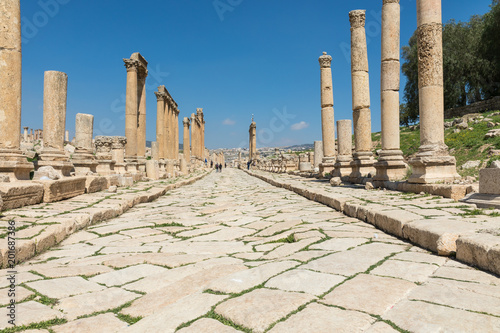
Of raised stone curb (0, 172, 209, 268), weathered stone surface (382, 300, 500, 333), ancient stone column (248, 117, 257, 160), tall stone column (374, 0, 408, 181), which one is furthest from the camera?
ancient stone column (248, 117, 257, 160)

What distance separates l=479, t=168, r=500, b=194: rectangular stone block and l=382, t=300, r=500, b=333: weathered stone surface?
148 inches

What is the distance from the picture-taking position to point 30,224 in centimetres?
434

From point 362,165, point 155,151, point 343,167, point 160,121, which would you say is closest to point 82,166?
Answer: point 155,151

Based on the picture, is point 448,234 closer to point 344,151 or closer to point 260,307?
point 260,307

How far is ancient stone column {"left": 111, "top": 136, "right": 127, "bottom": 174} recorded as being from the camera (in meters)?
14.1

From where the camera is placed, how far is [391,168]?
31.7 ft

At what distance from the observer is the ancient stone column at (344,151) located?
43.4 ft

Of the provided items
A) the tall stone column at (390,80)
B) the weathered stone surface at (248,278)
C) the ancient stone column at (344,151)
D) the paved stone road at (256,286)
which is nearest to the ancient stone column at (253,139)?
the ancient stone column at (344,151)

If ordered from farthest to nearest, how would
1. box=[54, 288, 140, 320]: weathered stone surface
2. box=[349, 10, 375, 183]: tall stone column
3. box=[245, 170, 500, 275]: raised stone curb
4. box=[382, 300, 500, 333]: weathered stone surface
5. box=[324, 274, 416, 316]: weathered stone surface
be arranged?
box=[349, 10, 375, 183]: tall stone column, box=[245, 170, 500, 275]: raised stone curb, box=[54, 288, 140, 320]: weathered stone surface, box=[324, 274, 416, 316]: weathered stone surface, box=[382, 300, 500, 333]: weathered stone surface

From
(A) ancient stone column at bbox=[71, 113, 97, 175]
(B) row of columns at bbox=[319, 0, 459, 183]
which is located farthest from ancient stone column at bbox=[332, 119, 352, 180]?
(A) ancient stone column at bbox=[71, 113, 97, 175]

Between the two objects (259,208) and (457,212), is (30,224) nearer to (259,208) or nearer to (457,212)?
(259,208)

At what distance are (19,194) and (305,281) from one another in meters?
5.26

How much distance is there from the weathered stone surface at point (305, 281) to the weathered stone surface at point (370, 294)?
89mm

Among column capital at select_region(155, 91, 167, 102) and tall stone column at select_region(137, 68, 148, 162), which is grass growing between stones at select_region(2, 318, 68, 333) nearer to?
tall stone column at select_region(137, 68, 148, 162)
